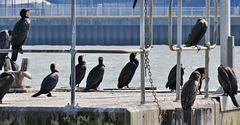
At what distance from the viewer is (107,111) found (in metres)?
7.99

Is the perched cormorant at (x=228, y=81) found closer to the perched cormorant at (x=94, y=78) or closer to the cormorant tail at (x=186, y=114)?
→ the cormorant tail at (x=186, y=114)

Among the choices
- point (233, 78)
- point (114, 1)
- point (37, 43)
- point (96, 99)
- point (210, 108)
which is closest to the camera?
point (210, 108)

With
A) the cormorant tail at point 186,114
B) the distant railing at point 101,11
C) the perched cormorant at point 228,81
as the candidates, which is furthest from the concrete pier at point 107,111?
the distant railing at point 101,11

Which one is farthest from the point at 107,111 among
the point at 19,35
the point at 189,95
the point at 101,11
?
the point at 101,11

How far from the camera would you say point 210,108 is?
8977mm

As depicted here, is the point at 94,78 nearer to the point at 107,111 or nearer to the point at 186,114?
the point at 186,114

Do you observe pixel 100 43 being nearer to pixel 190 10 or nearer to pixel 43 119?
pixel 190 10

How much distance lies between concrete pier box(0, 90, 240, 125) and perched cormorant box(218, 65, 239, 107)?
16cm

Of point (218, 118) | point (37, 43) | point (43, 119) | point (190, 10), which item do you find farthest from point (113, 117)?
point (190, 10)

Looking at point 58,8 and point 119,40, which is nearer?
point 119,40

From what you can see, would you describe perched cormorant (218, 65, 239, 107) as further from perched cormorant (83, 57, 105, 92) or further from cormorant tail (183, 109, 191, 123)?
perched cormorant (83, 57, 105, 92)

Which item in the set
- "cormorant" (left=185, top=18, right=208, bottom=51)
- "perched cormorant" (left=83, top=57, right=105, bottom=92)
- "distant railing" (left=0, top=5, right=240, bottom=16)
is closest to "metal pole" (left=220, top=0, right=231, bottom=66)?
"cormorant" (left=185, top=18, right=208, bottom=51)

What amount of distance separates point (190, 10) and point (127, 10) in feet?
20.2

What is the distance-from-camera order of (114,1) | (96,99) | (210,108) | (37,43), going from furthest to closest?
(114,1), (37,43), (96,99), (210,108)
